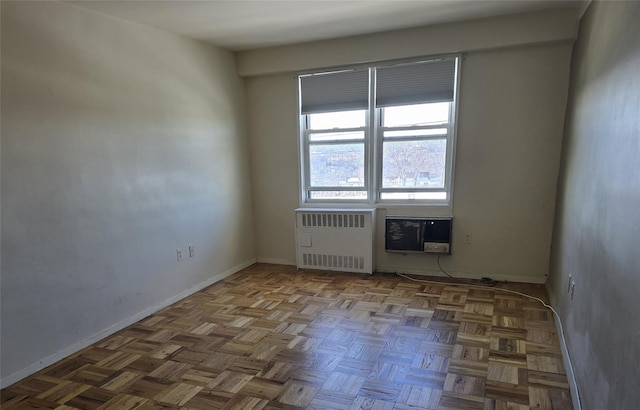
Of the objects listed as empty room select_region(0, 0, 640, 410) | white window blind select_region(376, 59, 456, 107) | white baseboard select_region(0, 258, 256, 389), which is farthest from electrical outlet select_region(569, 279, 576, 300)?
white baseboard select_region(0, 258, 256, 389)

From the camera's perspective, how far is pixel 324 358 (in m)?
2.19

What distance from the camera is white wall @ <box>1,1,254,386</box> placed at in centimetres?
204

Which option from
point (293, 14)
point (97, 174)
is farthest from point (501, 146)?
point (97, 174)

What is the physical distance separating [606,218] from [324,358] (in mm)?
1679

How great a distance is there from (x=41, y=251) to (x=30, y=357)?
643mm

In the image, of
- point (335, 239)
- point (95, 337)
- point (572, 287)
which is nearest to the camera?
point (572, 287)

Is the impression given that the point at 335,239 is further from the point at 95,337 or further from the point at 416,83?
the point at 95,337

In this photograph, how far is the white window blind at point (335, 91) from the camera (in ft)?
12.0

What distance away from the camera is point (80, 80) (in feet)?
7.76

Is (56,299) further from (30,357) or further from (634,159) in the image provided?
(634,159)

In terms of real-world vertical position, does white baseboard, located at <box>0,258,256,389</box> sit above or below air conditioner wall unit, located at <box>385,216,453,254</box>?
below

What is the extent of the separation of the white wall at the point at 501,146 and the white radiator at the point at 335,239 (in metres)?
0.20

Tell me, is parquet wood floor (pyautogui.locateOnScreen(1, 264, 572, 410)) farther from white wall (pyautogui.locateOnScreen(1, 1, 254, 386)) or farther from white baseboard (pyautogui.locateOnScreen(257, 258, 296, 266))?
white baseboard (pyautogui.locateOnScreen(257, 258, 296, 266))

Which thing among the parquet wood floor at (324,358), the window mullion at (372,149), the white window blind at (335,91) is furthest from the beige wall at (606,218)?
the white window blind at (335,91)
